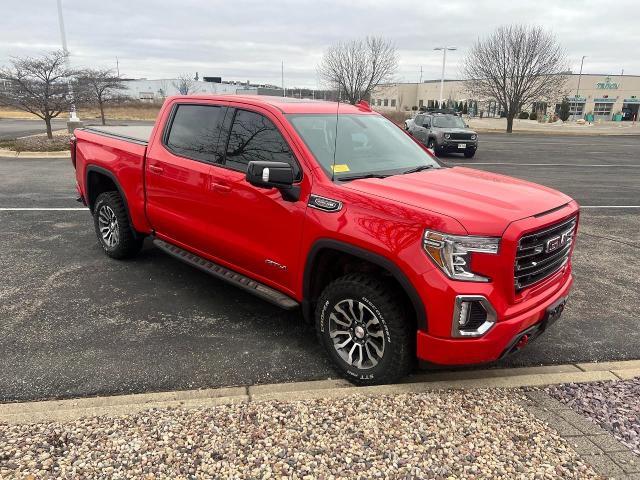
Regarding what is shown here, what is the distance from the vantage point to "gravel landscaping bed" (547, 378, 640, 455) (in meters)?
2.85

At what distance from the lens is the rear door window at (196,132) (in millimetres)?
4289

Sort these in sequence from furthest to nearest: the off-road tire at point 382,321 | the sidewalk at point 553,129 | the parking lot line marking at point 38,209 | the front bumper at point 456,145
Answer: the sidewalk at point 553,129
the front bumper at point 456,145
the parking lot line marking at point 38,209
the off-road tire at point 382,321

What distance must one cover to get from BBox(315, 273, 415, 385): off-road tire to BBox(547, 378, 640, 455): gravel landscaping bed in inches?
41.2

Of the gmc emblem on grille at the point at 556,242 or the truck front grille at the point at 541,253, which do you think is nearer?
the truck front grille at the point at 541,253

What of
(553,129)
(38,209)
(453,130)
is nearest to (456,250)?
(38,209)

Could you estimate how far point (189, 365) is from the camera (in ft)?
11.6

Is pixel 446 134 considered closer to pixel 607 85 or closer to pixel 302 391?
pixel 302 391

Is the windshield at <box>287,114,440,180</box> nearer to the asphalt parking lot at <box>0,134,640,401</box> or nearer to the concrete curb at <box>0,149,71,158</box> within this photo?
the asphalt parking lot at <box>0,134,640,401</box>

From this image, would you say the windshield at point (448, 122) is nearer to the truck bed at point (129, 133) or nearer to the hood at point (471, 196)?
the truck bed at point (129, 133)

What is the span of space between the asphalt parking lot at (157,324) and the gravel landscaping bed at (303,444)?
0.53 metres

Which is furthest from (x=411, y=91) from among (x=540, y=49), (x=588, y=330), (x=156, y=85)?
(x=588, y=330)

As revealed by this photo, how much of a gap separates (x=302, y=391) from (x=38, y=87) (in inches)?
692

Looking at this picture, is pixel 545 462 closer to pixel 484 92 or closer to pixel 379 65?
pixel 379 65

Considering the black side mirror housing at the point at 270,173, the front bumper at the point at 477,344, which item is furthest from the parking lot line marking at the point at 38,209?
the front bumper at the point at 477,344
